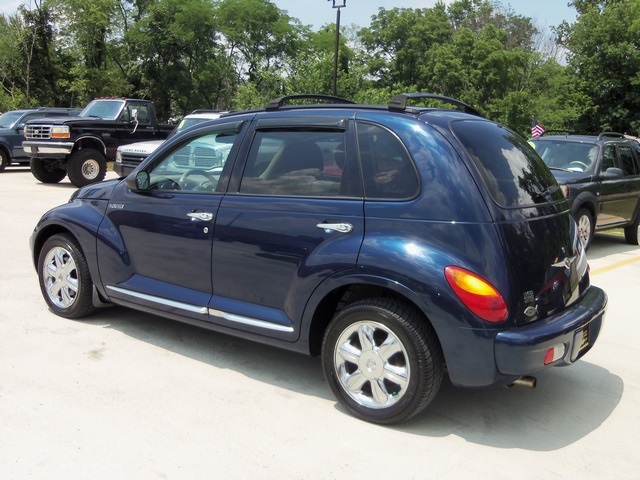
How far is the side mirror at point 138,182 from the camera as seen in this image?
481 cm

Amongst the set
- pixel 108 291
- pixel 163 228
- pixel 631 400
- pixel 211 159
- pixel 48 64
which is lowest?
pixel 631 400

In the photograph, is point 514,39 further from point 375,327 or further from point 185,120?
point 375,327

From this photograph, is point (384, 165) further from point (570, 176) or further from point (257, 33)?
point (257, 33)

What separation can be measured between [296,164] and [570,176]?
6.37 m

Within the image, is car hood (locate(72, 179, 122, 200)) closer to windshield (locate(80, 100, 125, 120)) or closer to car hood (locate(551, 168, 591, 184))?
car hood (locate(551, 168, 591, 184))

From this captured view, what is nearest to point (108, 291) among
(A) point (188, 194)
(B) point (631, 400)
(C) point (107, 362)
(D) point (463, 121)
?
(C) point (107, 362)

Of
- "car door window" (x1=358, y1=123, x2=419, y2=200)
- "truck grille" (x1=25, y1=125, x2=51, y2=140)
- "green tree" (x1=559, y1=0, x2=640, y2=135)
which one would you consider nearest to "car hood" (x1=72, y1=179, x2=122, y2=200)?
"car door window" (x1=358, y1=123, x2=419, y2=200)

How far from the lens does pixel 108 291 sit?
16.4 ft

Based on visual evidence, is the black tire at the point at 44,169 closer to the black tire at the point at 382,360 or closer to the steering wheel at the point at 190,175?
the steering wheel at the point at 190,175

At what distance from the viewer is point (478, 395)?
4.20m

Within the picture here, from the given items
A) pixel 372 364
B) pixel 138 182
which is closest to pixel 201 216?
pixel 138 182

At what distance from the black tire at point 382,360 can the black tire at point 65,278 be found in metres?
2.38

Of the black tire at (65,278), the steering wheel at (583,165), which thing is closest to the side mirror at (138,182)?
the black tire at (65,278)

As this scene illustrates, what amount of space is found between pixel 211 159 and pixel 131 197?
0.77 m
